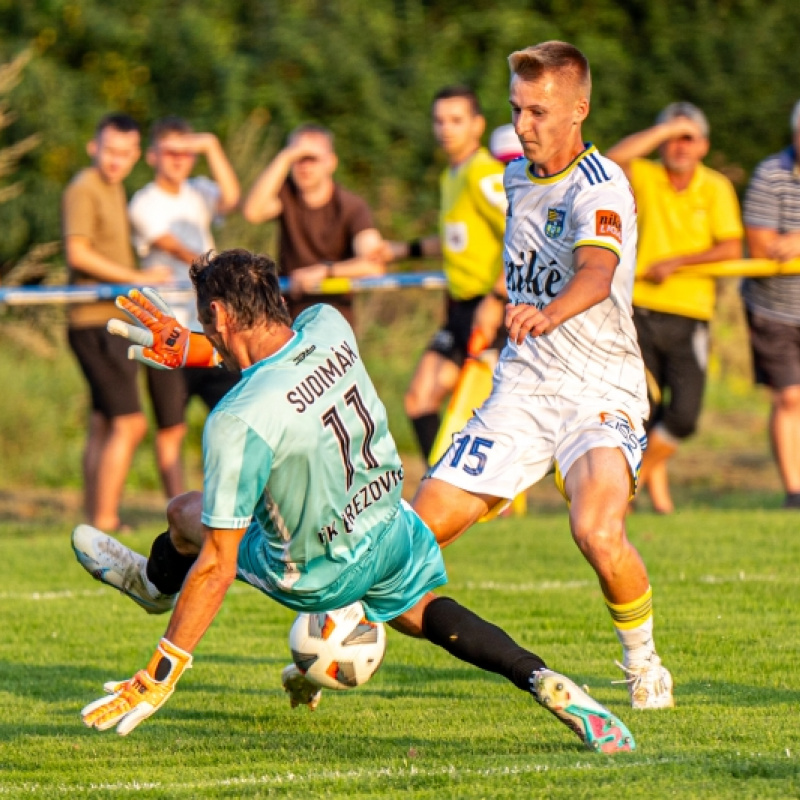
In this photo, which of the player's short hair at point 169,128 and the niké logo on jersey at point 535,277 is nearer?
the niké logo on jersey at point 535,277

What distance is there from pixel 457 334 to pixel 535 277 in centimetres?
A: 437

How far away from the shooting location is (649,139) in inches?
404

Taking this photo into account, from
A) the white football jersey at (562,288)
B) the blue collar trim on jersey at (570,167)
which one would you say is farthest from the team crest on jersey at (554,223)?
the blue collar trim on jersey at (570,167)

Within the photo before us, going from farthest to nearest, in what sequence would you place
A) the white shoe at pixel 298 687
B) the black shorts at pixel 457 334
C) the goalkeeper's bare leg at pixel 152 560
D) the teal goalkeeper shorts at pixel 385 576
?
the black shorts at pixel 457 334 < the white shoe at pixel 298 687 < the goalkeeper's bare leg at pixel 152 560 < the teal goalkeeper shorts at pixel 385 576

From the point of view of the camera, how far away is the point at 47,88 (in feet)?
61.2

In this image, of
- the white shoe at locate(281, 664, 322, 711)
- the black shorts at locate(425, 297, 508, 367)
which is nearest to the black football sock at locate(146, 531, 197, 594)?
the white shoe at locate(281, 664, 322, 711)

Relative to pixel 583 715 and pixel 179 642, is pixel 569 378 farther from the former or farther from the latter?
pixel 179 642

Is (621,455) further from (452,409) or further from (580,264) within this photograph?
(452,409)

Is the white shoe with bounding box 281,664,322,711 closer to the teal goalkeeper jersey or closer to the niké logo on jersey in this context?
the teal goalkeeper jersey

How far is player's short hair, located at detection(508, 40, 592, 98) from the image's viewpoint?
5.80m

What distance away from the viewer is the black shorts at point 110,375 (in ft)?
33.9

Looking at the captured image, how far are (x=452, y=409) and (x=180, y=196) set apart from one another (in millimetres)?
2564

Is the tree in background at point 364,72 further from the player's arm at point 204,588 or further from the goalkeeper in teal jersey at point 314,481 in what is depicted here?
the player's arm at point 204,588

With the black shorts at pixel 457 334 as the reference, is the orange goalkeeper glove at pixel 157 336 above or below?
above
